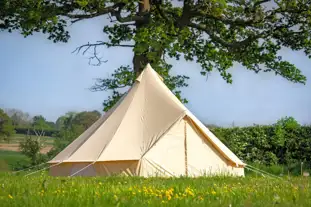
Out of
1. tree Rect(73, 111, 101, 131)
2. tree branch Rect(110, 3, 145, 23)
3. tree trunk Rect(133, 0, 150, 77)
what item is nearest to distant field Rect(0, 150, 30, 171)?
tree Rect(73, 111, 101, 131)

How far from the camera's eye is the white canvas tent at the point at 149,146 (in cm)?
1273

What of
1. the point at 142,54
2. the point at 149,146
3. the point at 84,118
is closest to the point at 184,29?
the point at 142,54

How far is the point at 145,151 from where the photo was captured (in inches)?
500

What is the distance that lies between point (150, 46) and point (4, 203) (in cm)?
1435

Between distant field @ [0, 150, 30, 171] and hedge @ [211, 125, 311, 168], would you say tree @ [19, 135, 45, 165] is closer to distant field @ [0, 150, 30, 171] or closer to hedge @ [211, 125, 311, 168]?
distant field @ [0, 150, 30, 171]

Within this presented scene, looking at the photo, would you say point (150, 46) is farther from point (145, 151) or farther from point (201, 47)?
point (145, 151)

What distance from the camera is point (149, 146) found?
12828 millimetres

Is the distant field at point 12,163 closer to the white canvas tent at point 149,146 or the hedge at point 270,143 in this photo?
the hedge at point 270,143

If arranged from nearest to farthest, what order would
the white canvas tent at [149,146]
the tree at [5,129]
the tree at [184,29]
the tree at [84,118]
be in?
the white canvas tent at [149,146] → the tree at [184,29] → the tree at [84,118] → the tree at [5,129]

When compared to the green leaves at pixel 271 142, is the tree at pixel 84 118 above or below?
above

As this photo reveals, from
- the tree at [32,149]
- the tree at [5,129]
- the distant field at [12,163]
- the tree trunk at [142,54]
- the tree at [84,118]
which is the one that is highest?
the tree trunk at [142,54]

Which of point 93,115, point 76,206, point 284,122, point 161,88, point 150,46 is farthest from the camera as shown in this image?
point 93,115

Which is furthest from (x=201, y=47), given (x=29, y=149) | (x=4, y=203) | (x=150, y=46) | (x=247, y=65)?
(x=4, y=203)

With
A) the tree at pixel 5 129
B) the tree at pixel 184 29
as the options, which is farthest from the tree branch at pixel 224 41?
the tree at pixel 5 129
